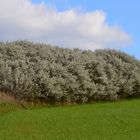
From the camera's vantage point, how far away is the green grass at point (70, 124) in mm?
13758

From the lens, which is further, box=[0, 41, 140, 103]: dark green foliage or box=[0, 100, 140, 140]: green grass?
box=[0, 41, 140, 103]: dark green foliage

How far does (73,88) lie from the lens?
19844 millimetres

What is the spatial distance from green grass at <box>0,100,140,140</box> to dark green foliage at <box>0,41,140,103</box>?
1798 mm

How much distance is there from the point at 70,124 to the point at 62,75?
5.28 m

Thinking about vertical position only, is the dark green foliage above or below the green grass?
above

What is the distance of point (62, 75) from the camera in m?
20.0

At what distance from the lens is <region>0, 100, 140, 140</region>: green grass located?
1376 centimetres

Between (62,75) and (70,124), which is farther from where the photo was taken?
(62,75)

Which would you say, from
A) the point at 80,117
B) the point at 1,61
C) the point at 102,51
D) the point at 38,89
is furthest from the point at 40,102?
the point at 102,51

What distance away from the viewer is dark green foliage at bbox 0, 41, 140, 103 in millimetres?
19125

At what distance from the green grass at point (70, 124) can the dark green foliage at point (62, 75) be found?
5.90 feet

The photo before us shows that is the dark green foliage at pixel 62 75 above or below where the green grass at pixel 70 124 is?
above

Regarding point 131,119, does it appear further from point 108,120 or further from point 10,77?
point 10,77

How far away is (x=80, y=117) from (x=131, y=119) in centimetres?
159
